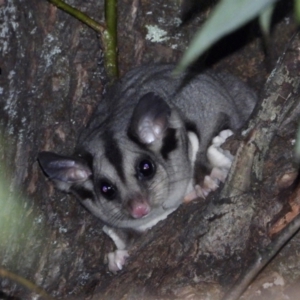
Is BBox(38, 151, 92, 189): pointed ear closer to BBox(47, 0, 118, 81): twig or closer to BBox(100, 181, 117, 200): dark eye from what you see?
BBox(100, 181, 117, 200): dark eye

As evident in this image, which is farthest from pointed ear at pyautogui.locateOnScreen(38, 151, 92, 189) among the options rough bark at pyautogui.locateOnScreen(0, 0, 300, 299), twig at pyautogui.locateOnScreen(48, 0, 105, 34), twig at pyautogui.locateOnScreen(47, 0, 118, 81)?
twig at pyautogui.locateOnScreen(48, 0, 105, 34)

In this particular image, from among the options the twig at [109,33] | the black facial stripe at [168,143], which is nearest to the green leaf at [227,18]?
the black facial stripe at [168,143]

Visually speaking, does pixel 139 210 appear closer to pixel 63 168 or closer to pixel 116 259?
pixel 116 259

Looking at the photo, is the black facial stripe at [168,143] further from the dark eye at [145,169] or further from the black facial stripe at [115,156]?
the black facial stripe at [115,156]

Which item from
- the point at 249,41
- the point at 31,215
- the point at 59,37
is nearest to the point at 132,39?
the point at 59,37

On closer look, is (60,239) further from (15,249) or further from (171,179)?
(171,179)
